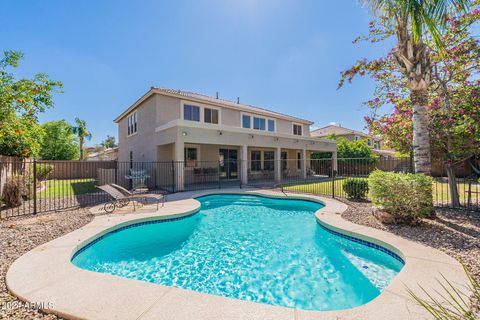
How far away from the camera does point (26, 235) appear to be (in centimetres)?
549

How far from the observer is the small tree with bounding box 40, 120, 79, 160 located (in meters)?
27.2

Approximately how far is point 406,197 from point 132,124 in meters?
20.2

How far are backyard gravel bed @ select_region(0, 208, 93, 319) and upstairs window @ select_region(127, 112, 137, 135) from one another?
11971mm

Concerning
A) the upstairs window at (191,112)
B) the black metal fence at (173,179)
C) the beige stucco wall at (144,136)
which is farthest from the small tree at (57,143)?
the upstairs window at (191,112)

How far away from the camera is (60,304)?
287cm

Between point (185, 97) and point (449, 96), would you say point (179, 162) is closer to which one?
point (185, 97)

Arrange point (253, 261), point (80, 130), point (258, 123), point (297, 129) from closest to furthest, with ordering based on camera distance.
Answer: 1. point (253, 261)
2. point (258, 123)
3. point (297, 129)
4. point (80, 130)

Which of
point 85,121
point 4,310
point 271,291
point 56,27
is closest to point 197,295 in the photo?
point 271,291

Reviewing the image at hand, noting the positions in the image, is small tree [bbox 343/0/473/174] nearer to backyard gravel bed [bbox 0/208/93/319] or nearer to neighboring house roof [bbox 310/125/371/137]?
backyard gravel bed [bbox 0/208/93/319]

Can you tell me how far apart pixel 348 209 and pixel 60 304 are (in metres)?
8.54

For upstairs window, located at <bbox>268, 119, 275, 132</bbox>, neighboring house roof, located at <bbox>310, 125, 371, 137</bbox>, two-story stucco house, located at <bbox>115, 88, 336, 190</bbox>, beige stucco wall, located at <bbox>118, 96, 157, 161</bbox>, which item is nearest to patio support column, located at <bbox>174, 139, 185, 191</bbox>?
two-story stucco house, located at <bbox>115, 88, 336, 190</bbox>

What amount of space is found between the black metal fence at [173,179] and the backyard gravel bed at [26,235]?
121 cm

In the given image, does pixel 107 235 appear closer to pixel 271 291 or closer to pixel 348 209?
pixel 271 291

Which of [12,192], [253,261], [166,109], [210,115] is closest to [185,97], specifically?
[166,109]
